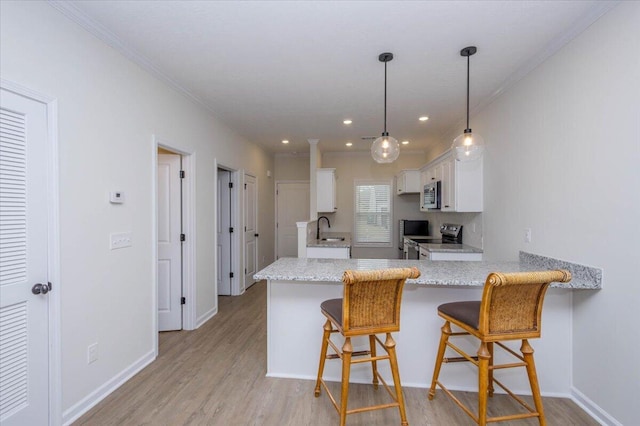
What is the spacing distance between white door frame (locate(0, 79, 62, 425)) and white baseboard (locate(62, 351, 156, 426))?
9 cm

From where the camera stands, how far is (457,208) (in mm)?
3779

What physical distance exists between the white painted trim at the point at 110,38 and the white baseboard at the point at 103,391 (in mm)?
2516

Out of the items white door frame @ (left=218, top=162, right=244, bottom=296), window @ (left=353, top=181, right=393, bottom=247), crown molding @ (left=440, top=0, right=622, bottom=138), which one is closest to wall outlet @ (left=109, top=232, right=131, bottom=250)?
white door frame @ (left=218, top=162, right=244, bottom=296)

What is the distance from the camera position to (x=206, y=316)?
153 inches

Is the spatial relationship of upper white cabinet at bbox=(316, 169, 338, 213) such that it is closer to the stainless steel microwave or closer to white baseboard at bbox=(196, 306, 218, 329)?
the stainless steel microwave

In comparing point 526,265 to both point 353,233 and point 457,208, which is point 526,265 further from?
point 353,233

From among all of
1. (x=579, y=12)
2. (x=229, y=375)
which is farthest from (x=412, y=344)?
(x=579, y=12)

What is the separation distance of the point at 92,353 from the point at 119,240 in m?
0.82

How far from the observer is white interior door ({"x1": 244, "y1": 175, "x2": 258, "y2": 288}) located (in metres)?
5.32

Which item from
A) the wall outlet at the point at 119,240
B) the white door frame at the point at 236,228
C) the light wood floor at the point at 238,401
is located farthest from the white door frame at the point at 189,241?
the white door frame at the point at 236,228

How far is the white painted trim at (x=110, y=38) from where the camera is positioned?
6.39ft

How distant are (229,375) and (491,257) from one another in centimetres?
289

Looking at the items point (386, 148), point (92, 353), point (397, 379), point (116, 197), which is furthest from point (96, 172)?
point (397, 379)

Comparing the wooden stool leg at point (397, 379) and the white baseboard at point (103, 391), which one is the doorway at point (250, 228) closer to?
the white baseboard at point (103, 391)
